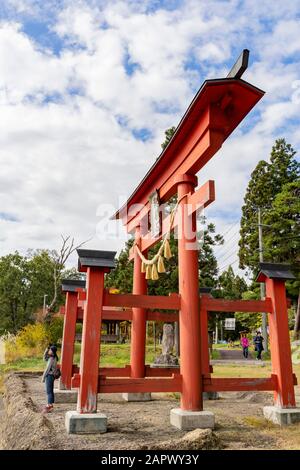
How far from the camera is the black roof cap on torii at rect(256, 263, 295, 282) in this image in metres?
6.92

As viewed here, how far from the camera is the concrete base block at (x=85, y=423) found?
211 inches

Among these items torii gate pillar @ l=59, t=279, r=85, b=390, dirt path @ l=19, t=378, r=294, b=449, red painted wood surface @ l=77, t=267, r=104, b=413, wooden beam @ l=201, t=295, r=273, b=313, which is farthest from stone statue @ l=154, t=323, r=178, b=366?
red painted wood surface @ l=77, t=267, r=104, b=413

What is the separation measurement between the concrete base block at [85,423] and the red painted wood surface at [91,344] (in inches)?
5.4

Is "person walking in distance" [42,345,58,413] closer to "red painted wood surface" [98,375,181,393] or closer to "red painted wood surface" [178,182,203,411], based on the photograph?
"red painted wood surface" [98,375,181,393]

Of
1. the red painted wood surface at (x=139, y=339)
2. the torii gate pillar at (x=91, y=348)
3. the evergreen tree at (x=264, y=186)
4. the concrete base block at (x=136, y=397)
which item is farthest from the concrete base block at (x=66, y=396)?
the evergreen tree at (x=264, y=186)

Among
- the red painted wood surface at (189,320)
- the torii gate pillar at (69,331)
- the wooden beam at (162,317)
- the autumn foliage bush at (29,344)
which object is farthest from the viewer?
the autumn foliage bush at (29,344)

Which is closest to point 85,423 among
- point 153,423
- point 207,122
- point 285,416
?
point 153,423

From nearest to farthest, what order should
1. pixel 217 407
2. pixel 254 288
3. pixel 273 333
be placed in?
pixel 273 333, pixel 217 407, pixel 254 288

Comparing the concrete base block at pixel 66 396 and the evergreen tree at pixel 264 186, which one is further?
the evergreen tree at pixel 264 186

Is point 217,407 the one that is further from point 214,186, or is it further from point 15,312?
point 15,312

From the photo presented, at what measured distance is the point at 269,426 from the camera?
19.8 feet

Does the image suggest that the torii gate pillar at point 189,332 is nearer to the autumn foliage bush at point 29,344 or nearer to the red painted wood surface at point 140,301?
the red painted wood surface at point 140,301
